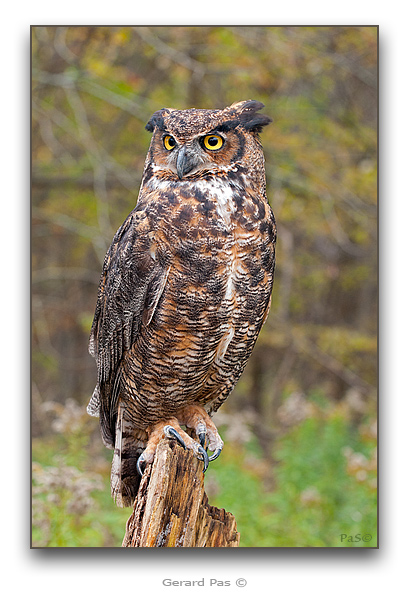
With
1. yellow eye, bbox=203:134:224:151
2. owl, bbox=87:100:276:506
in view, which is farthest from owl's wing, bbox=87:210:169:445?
yellow eye, bbox=203:134:224:151

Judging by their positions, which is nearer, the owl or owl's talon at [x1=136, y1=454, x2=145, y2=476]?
the owl

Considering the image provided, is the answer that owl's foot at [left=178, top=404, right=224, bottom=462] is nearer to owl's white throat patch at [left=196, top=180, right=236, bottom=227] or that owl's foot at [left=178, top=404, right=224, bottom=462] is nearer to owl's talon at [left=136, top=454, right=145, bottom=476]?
owl's talon at [left=136, top=454, right=145, bottom=476]

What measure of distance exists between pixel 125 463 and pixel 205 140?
117 cm

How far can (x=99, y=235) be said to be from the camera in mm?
3566

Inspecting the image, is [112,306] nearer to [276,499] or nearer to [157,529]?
[157,529]

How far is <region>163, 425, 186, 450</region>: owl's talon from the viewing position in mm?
1966

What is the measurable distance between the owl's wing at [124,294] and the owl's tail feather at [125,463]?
95 millimetres

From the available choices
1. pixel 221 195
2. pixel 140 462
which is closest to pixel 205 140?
pixel 221 195

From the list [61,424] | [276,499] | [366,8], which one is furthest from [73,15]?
[276,499]

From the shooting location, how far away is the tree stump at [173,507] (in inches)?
71.2

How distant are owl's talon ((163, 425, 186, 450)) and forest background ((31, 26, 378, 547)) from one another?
2.34ft

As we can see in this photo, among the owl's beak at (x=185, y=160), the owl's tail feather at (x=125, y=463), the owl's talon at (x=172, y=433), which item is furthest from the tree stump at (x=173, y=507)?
the owl's beak at (x=185, y=160)
